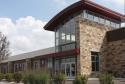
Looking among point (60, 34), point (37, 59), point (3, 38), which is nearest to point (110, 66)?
point (60, 34)

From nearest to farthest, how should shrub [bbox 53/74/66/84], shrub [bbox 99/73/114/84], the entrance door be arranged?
shrub [bbox 99/73/114/84] → shrub [bbox 53/74/66/84] → the entrance door

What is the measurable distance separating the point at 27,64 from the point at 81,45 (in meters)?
17.3

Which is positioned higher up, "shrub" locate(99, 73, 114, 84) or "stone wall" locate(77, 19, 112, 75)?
"stone wall" locate(77, 19, 112, 75)

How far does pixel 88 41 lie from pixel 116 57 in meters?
3.77

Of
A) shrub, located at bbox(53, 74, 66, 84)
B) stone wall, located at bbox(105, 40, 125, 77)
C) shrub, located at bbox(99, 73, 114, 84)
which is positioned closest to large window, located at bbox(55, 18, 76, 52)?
stone wall, located at bbox(105, 40, 125, 77)

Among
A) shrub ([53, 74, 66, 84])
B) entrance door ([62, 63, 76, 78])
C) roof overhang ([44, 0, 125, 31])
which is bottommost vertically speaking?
shrub ([53, 74, 66, 84])

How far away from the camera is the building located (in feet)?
109

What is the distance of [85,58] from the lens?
33312mm

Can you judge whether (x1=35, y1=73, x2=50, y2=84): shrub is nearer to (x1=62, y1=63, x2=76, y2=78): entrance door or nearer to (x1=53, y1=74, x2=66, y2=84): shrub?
(x1=53, y1=74, x2=66, y2=84): shrub

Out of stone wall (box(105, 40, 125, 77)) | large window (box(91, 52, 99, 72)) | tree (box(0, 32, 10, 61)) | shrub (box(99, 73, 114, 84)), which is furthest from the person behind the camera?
tree (box(0, 32, 10, 61))

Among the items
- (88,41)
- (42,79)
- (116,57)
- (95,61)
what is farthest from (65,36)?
(42,79)

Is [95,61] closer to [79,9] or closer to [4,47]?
[79,9]

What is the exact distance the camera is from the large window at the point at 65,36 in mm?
34969

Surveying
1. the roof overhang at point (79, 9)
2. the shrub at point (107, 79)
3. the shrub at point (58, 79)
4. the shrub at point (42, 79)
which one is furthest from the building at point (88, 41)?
the shrub at point (107, 79)
